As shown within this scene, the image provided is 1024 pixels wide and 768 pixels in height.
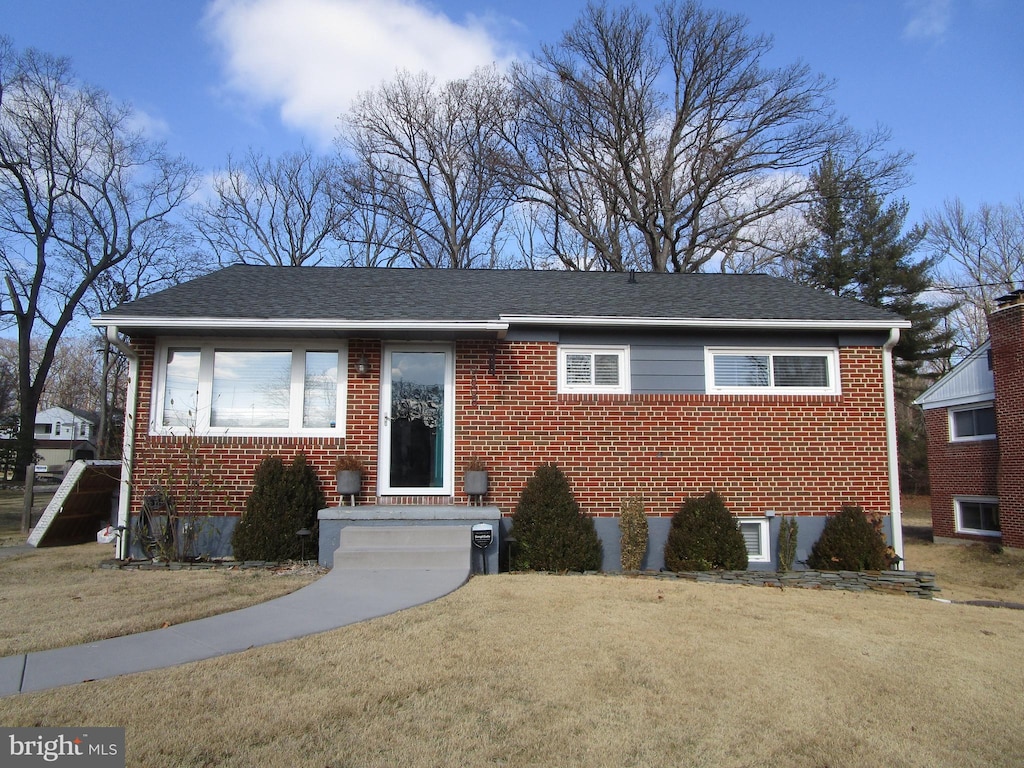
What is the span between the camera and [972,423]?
19812 mm

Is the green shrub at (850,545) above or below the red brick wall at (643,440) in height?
below

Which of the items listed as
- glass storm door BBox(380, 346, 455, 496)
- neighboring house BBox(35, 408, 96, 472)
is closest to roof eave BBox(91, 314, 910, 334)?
glass storm door BBox(380, 346, 455, 496)

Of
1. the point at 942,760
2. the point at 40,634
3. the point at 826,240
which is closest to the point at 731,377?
the point at 942,760

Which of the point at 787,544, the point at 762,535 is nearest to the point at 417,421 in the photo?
the point at 762,535

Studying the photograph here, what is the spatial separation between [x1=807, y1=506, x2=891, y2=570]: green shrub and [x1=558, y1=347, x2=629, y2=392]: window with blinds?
9.98ft

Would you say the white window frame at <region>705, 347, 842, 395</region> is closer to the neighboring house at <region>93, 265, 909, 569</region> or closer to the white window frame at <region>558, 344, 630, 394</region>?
the neighboring house at <region>93, 265, 909, 569</region>

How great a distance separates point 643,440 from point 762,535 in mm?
1939

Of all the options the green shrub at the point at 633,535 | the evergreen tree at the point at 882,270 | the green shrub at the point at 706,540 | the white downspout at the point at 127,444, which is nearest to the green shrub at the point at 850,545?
the green shrub at the point at 706,540

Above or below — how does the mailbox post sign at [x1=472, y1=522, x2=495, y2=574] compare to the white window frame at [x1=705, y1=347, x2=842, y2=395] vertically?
below

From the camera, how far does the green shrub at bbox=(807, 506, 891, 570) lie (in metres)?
8.27

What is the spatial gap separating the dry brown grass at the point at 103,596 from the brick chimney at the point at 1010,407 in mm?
17586

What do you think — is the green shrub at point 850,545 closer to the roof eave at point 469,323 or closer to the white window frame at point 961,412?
the roof eave at point 469,323

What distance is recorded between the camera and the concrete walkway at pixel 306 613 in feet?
13.0

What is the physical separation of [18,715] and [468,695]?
211 cm
